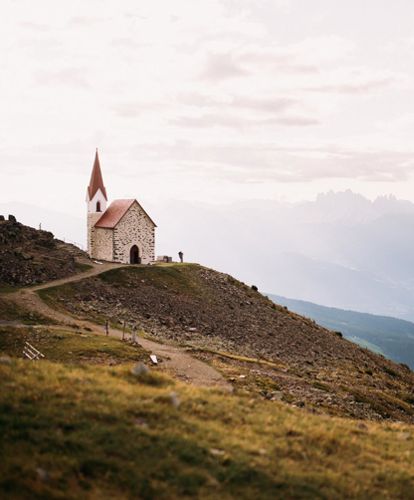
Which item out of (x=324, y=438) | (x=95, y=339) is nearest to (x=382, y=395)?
(x=95, y=339)

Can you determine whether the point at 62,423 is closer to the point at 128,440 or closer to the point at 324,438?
the point at 128,440

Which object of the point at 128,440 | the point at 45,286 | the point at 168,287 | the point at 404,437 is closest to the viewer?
the point at 128,440

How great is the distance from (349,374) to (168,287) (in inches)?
892

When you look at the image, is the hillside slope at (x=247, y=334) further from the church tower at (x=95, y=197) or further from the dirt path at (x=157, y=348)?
the church tower at (x=95, y=197)

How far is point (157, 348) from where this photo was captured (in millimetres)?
39094

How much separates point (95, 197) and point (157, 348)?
42047 mm

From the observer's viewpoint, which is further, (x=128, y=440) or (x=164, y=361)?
(x=164, y=361)

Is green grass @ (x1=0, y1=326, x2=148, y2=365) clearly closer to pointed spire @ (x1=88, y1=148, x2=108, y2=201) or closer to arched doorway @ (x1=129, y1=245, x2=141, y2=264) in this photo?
arched doorway @ (x1=129, y1=245, x2=141, y2=264)

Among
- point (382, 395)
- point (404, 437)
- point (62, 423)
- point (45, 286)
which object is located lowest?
point (382, 395)

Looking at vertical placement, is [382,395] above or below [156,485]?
below

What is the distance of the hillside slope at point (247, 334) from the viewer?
3562 centimetres

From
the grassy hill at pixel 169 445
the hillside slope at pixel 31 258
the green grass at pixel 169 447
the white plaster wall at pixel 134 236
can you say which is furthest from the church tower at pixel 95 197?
the green grass at pixel 169 447

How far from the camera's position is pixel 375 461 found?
15.6 metres

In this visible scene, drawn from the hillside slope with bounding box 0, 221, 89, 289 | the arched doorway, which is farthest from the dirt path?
the arched doorway
